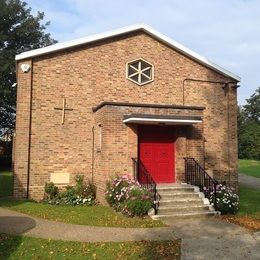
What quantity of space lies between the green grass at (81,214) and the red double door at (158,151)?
102 inches

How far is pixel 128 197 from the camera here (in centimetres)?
1209

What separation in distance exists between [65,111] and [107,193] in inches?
160

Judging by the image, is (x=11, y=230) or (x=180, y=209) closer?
(x=11, y=230)

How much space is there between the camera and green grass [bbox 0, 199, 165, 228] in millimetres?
10898

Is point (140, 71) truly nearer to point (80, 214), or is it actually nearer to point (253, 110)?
point (80, 214)

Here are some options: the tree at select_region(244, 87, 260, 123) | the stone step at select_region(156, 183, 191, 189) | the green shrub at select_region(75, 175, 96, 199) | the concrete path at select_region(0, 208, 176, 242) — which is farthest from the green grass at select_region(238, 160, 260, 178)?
the tree at select_region(244, 87, 260, 123)

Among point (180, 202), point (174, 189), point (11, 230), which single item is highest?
point (174, 189)

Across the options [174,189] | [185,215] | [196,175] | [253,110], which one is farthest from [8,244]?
[253,110]

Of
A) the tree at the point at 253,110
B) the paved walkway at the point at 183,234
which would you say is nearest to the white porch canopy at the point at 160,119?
the paved walkway at the point at 183,234

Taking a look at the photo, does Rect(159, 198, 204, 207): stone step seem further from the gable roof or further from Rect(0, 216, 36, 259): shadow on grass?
the gable roof

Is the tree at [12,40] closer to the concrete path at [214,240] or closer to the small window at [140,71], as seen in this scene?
the small window at [140,71]

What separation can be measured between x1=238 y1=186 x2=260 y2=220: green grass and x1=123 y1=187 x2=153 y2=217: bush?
3.26m

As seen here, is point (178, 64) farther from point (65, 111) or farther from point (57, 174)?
point (57, 174)

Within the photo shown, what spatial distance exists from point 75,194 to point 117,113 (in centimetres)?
354
